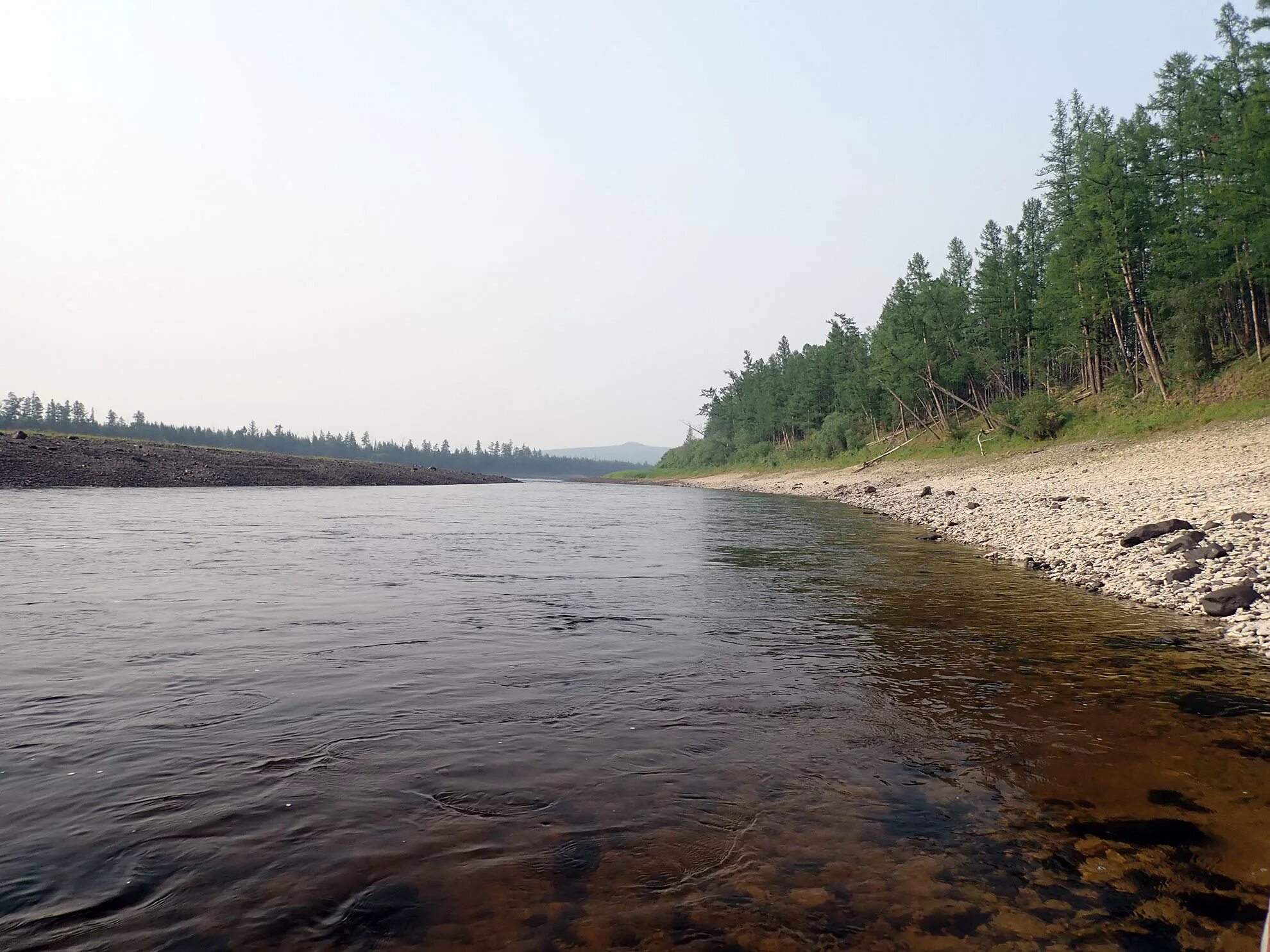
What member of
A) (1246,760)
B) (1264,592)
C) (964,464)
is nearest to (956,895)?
(1246,760)

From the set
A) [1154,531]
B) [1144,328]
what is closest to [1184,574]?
[1154,531]

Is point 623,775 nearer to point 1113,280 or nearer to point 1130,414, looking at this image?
point 1130,414

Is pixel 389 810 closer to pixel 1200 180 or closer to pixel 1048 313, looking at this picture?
pixel 1200 180

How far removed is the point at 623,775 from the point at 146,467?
67441 millimetres

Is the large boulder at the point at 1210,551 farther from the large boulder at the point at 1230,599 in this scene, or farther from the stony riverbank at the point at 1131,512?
the large boulder at the point at 1230,599

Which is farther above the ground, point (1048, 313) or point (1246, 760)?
point (1048, 313)

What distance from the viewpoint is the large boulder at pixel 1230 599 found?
1235 centimetres

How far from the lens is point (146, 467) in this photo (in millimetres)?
59312

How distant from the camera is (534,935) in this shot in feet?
14.1

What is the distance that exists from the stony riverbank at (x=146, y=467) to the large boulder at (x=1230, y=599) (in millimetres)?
63357

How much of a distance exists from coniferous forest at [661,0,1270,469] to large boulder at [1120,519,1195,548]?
3244 cm

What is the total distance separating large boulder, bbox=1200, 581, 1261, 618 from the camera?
40.5 feet

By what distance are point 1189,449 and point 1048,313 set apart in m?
32.0

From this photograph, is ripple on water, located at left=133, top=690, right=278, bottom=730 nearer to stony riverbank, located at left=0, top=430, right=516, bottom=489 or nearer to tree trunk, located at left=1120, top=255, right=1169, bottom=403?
tree trunk, located at left=1120, top=255, right=1169, bottom=403
